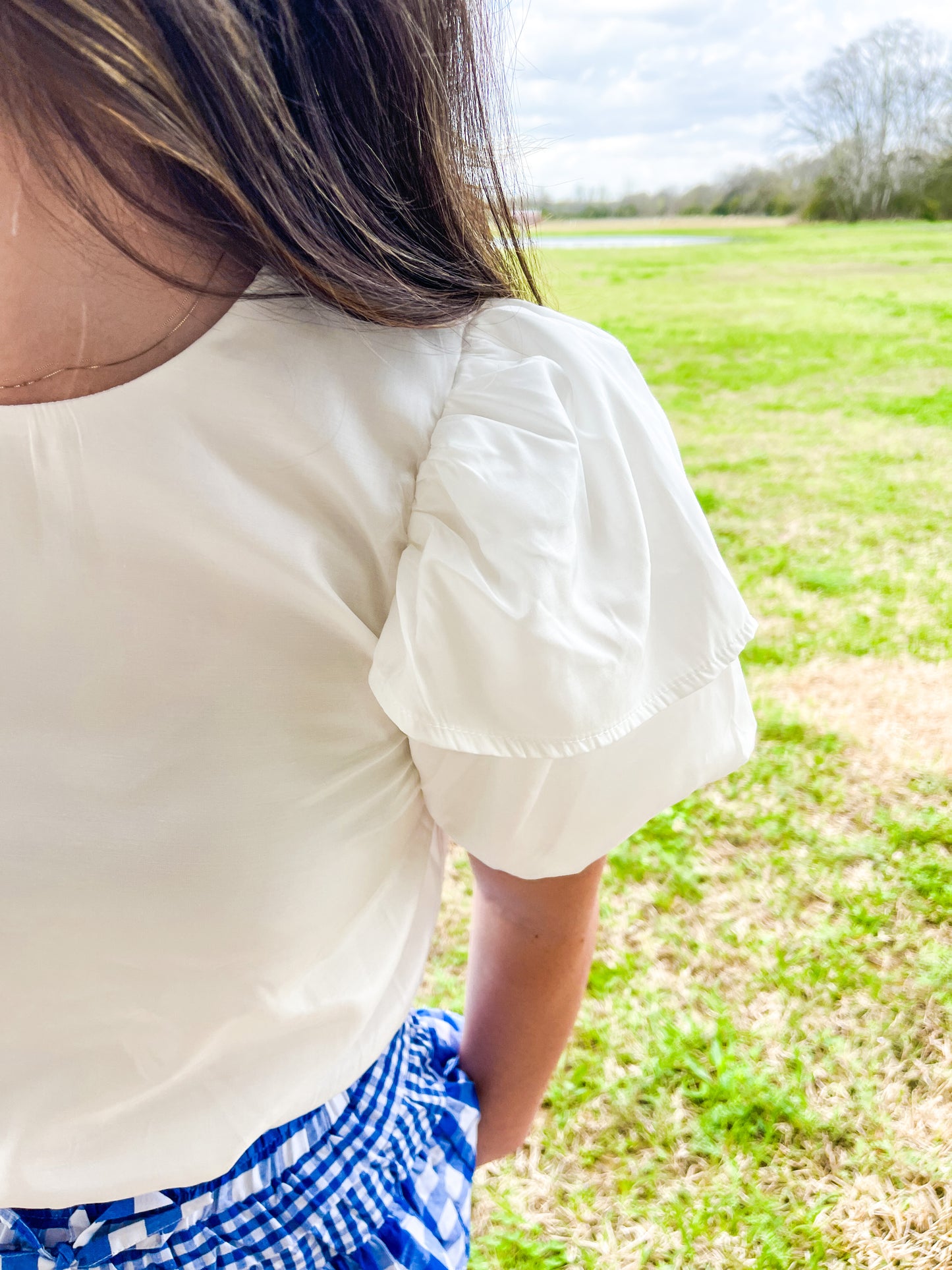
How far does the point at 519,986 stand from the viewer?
696 millimetres

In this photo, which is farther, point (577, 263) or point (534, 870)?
point (577, 263)

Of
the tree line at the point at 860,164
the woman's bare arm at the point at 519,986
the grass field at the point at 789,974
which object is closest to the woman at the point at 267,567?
the woman's bare arm at the point at 519,986

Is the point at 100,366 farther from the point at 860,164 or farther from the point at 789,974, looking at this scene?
the point at 860,164

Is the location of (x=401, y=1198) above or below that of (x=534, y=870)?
below

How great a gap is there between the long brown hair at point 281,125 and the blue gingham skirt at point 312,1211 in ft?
1.48

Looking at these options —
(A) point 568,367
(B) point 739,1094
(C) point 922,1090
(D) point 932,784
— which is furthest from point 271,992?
Result: (D) point 932,784

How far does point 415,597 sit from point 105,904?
190 millimetres

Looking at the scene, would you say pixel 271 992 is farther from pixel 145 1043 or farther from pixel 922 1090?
pixel 922 1090

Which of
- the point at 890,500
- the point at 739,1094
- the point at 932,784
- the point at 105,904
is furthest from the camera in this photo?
the point at 890,500

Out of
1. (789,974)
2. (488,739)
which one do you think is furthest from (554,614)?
(789,974)

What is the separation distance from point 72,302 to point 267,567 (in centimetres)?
14

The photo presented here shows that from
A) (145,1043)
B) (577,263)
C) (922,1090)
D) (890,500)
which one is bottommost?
(922,1090)

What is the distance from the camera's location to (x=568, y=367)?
50 cm

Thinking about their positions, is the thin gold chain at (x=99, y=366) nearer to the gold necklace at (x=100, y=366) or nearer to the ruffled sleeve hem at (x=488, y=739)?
the gold necklace at (x=100, y=366)
